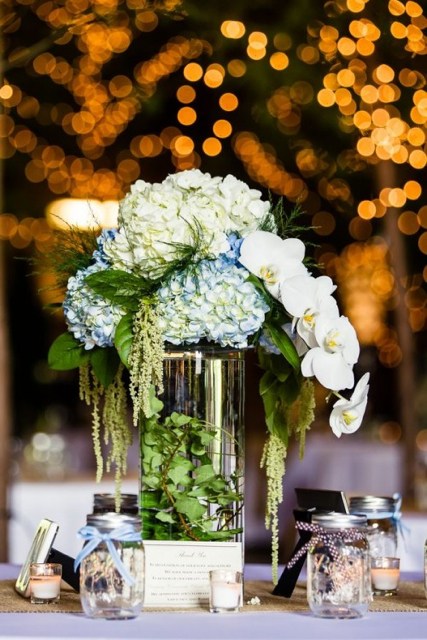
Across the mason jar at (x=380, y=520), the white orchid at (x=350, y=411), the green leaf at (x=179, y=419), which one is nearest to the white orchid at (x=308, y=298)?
the white orchid at (x=350, y=411)

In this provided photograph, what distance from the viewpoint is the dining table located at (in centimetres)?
146

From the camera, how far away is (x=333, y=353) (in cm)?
170

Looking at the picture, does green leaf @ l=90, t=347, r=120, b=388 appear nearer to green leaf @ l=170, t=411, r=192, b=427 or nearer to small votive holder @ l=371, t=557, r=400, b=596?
green leaf @ l=170, t=411, r=192, b=427

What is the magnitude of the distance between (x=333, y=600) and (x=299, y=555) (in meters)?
0.21

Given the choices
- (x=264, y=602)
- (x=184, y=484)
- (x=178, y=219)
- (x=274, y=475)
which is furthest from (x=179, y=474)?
(x=178, y=219)

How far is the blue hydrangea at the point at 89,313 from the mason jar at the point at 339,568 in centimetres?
42

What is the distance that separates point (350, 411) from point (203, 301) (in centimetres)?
27

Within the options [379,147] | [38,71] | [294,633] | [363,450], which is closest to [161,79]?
[38,71]

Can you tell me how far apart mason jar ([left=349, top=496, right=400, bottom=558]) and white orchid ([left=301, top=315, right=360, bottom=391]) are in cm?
39

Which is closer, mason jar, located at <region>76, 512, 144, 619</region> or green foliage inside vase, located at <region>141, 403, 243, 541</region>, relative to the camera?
mason jar, located at <region>76, 512, 144, 619</region>

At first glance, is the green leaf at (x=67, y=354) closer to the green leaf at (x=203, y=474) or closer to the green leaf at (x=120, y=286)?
the green leaf at (x=120, y=286)

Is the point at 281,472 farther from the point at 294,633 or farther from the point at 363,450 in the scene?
the point at 363,450

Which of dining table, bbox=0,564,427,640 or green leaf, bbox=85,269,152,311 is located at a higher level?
green leaf, bbox=85,269,152,311

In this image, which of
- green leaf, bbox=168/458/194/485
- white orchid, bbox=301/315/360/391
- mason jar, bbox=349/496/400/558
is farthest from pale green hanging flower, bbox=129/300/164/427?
mason jar, bbox=349/496/400/558
